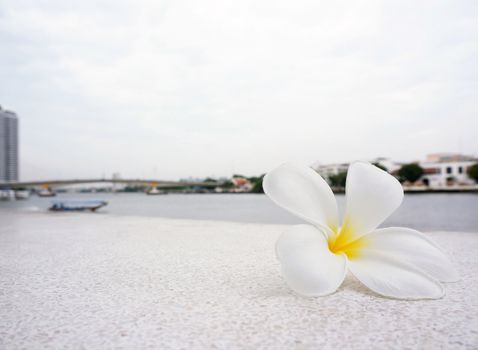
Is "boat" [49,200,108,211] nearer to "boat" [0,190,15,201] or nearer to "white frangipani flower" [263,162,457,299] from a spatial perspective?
"white frangipani flower" [263,162,457,299]

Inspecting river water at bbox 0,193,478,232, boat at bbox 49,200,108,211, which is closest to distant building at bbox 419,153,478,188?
river water at bbox 0,193,478,232

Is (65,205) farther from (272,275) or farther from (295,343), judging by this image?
(295,343)

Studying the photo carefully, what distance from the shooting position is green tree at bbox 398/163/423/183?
46403 mm

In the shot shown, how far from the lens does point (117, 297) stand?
1641 millimetres

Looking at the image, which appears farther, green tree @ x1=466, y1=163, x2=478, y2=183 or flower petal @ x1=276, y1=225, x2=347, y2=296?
green tree @ x1=466, y1=163, x2=478, y2=183

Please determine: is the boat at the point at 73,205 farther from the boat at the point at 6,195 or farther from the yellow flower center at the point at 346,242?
the boat at the point at 6,195

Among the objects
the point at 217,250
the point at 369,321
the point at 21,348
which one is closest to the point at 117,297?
the point at 21,348

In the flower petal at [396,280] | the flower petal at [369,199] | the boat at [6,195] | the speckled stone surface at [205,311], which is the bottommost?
the boat at [6,195]

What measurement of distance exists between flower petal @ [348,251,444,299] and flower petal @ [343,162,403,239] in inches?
7.0

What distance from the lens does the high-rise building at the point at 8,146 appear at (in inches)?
2195

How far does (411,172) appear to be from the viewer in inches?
1844

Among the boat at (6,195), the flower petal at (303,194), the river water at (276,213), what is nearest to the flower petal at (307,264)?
the flower petal at (303,194)

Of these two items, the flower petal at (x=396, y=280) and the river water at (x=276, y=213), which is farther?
the river water at (x=276, y=213)

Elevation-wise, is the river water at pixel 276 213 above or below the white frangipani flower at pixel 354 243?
below
